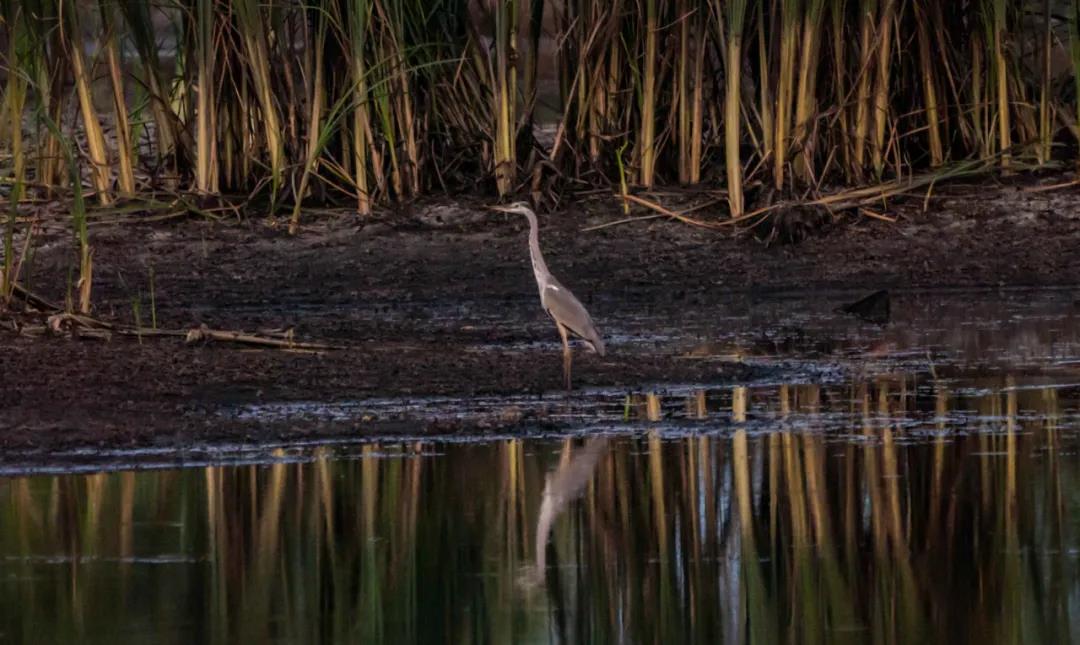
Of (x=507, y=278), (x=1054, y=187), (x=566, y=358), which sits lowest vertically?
(x=566, y=358)

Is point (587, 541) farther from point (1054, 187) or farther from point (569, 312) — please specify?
point (1054, 187)

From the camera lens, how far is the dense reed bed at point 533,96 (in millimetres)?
14961

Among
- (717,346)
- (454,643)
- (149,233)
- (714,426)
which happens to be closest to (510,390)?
(714,426)

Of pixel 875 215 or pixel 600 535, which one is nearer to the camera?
pixel 600 535

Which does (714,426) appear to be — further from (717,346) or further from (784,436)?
(717,346)

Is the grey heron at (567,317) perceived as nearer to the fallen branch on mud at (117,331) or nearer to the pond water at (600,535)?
the pond water at (600,535)

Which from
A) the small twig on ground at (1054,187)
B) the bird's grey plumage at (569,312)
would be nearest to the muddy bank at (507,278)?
the small twig on ground at (1054,187)

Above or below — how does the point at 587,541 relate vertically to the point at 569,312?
below

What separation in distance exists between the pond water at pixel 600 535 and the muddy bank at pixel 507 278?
122cm

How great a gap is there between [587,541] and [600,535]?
0.10 m

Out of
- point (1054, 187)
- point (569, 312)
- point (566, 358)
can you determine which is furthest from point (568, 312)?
point (1054, 187)

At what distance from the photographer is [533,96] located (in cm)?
1561

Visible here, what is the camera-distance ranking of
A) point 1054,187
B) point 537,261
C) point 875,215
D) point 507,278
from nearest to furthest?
1. point 537,261
2. point 507,278
3. point 875,215
4. point 1054,187

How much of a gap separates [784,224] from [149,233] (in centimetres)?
435
